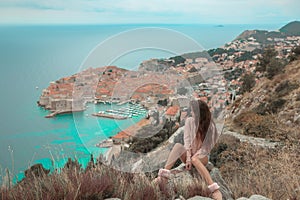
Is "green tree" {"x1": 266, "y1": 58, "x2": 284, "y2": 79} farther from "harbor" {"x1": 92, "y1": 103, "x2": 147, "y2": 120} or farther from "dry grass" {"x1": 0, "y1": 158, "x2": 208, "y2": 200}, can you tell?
"dry grass" {"x1": 0, "y1": 158, "x2": 208, "y2": 200}

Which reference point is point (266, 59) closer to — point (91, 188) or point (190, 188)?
point (190, 188)

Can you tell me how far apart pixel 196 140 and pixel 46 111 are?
21205 mm

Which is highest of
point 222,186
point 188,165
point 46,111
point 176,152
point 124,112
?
point 124,112

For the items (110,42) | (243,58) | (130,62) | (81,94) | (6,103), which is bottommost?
(6,103)

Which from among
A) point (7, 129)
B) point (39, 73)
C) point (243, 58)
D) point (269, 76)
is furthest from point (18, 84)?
point (269, 76)

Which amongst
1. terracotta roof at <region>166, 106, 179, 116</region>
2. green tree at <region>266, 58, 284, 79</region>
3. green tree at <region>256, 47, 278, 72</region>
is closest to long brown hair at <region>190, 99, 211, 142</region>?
terracotta roof at <region>166, 106, 179, 116</region>

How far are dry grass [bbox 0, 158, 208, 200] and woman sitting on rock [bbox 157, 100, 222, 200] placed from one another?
0.38 metres

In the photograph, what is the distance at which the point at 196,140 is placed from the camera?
10.7 feet

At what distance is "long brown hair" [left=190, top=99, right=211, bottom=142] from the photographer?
3.21 m

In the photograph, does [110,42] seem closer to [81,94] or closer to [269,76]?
[81,94]

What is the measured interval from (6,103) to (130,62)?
31.8 meters

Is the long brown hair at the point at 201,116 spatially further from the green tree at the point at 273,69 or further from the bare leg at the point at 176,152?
the green tree at the point at 273,69

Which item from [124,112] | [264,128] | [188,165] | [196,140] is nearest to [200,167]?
[188,165]

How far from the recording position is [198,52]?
3.15 meters
